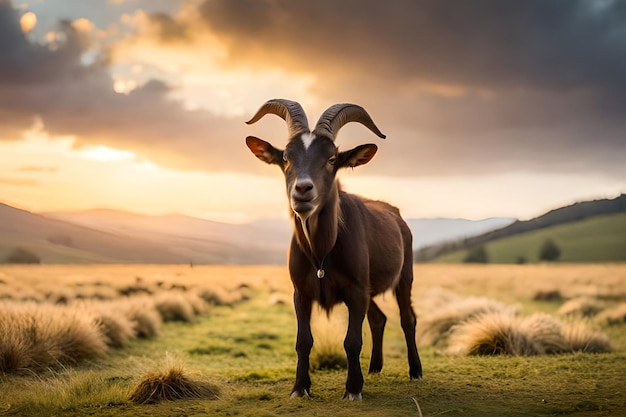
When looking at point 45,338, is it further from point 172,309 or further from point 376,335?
point 172,309

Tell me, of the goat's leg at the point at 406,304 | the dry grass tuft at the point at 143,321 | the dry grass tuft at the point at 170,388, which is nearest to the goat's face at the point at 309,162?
the dry grass tuft at the point at 170,388

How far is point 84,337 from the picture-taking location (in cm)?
1319

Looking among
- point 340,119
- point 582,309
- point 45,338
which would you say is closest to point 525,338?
point 340,119

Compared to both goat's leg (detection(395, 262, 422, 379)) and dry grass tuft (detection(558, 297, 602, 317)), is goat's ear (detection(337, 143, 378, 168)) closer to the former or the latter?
goat's leg (detection(395, 262, 422, 379))

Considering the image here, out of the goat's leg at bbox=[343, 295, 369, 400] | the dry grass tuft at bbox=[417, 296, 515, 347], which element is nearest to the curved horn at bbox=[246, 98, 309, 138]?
the goat's leg at bbox=[343, 295, 369, 400]

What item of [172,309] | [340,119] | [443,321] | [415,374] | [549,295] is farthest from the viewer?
[549,295]

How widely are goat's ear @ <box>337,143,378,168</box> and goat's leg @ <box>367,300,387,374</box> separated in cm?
311

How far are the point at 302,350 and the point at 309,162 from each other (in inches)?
95.9

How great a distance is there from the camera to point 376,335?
1045 centimetres

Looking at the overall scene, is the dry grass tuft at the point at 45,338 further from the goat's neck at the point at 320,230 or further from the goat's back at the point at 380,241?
the goat's back at the point at 380,241

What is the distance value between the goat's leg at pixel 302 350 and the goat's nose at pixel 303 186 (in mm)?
1725

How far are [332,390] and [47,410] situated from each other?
361 cm

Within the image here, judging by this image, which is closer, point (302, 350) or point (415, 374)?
point (302, 350)

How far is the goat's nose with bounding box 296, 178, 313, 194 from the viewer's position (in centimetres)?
716
